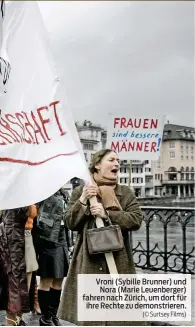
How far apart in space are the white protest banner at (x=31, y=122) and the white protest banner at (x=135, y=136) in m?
3.93

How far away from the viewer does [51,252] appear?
520 cm

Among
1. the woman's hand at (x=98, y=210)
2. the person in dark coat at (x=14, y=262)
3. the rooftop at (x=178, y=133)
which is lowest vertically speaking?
the person in dark coat at (x=14, y=262)

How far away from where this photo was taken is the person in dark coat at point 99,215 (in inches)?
147

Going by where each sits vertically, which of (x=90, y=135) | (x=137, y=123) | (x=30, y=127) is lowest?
(x=30, y=127)

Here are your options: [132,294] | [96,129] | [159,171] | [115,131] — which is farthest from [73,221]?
[159,171]

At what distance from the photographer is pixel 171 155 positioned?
5999 inches

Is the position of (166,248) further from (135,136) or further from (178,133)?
(178,133)

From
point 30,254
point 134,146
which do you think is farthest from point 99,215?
point 134,146

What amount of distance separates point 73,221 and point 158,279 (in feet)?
3.76

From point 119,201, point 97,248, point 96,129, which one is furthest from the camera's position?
point 96,129

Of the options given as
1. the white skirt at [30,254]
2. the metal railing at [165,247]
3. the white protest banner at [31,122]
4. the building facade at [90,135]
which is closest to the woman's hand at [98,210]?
the white protest banner at [31,122]

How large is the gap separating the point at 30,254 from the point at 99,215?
1.63 meters

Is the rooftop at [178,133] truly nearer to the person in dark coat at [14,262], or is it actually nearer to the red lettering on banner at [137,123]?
the red lettering on banner at [137,123]

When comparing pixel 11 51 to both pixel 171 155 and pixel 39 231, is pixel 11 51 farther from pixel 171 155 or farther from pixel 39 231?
pixel 171 155
